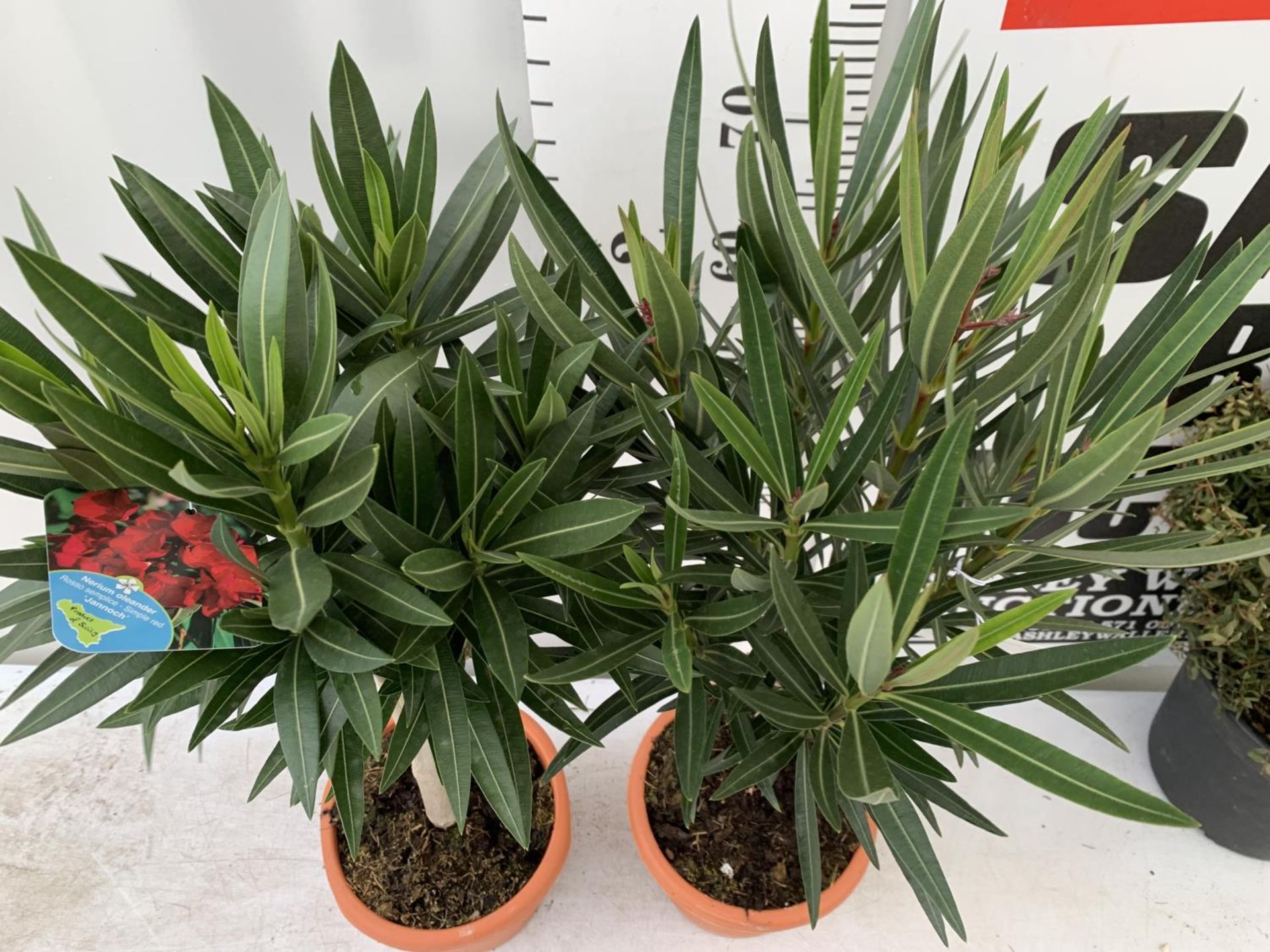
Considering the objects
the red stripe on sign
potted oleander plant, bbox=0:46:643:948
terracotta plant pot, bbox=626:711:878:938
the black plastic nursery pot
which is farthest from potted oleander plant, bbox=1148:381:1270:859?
potted oleander plant, bbox=0:46:643:948

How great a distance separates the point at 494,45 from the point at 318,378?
627 millimetres

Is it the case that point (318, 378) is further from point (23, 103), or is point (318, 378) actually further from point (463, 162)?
point (23, 103)

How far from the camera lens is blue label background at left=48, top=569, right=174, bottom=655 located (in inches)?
21.9

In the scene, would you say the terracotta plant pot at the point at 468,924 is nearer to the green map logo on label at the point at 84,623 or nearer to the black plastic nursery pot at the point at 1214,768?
the green map logo on label at the point at 84,623

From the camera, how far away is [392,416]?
0.61 meters

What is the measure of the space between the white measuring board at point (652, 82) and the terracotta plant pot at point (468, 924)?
30.5 inches

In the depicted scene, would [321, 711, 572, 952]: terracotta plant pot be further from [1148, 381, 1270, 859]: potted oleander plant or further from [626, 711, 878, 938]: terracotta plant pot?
[1148, 381, 1270, 859]: potted oleander plant

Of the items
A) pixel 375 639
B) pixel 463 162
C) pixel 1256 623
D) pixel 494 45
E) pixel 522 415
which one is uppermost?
pixel 494 45

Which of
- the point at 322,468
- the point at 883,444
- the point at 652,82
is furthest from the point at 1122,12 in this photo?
the point at 322,468

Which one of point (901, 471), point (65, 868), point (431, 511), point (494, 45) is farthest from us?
point (65, 868)

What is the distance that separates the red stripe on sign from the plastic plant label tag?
0.96m

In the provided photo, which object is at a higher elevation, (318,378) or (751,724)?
(318,378)

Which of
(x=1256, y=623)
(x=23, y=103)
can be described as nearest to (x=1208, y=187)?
(x=1256, y=623)

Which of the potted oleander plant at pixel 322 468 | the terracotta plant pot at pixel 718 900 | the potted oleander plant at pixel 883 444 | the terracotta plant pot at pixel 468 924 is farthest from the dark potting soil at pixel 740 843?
the potted oleander plant at pixel 322 468
